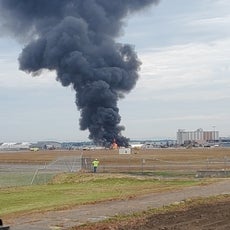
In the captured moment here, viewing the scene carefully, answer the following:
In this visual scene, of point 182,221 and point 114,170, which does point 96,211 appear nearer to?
point 182,221

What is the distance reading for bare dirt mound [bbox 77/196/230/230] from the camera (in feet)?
46.5

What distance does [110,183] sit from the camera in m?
36.5

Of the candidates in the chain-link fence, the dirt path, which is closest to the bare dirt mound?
the dirt path

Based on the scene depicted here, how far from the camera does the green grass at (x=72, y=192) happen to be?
22438 mm

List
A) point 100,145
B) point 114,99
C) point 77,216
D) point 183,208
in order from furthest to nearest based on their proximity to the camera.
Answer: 1. point 100,145
2. point 114,99
3. point 183,208
4. point 77,216

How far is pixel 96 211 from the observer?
18.5 meters

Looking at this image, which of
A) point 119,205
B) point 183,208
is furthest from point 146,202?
point 183,208

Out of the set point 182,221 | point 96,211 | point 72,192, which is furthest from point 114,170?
point 182,221

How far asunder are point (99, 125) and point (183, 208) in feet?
352

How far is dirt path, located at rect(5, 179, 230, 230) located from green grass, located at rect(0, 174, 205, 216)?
4.63ft

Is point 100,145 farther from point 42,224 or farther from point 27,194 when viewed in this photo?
point 42,224

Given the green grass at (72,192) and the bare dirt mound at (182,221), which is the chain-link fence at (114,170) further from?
the bare dirt mound at (182,221)

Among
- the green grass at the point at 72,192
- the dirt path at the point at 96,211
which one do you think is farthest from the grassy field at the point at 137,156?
the dirt path at the point at 96,211

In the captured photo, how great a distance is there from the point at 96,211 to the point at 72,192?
10.9 m
